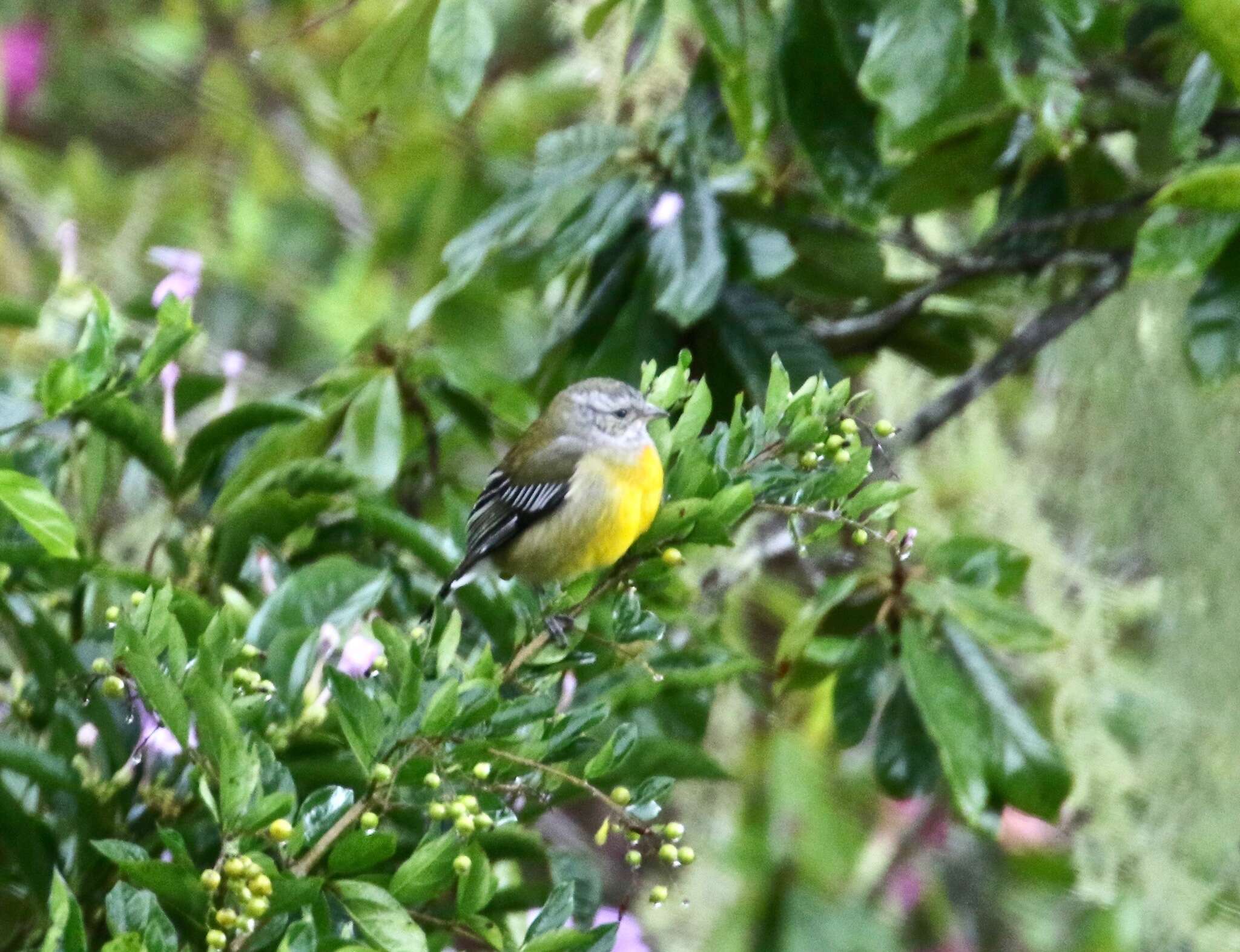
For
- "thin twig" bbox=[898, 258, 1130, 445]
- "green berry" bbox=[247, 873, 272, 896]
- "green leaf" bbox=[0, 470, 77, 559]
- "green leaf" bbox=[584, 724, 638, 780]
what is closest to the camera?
"green berry" bbox=[247, 873, 272, 896]

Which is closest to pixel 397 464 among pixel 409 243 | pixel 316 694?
pixel 316 694

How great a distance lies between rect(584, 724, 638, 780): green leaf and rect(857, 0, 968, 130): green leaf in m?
0.67

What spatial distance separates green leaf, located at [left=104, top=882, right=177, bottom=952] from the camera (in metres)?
0.94

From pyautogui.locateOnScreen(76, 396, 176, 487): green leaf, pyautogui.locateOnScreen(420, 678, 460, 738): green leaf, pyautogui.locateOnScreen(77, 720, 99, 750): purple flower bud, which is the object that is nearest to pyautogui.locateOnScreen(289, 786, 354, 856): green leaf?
pyautogui.locateOnScreen(420, 678, 460, 738): green leaf

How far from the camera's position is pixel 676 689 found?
1.56m

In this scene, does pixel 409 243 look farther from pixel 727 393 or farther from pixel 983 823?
pixel 983 823

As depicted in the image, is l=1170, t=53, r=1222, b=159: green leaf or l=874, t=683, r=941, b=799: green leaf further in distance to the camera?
l=874, t=683, r=941, b=799: green leaf

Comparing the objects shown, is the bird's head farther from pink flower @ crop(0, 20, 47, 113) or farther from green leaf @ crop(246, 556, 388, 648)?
pink flower @ crop(0, 20, 47, 113)

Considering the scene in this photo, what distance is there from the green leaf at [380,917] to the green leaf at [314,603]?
1.26 ft

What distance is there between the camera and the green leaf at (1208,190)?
4.43 ft

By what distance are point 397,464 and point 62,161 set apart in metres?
2.95

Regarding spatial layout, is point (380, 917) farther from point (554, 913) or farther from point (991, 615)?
point (991, 615)

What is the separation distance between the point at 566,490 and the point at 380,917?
68 cm

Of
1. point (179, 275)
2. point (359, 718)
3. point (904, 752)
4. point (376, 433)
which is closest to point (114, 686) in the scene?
point (359, 718)
